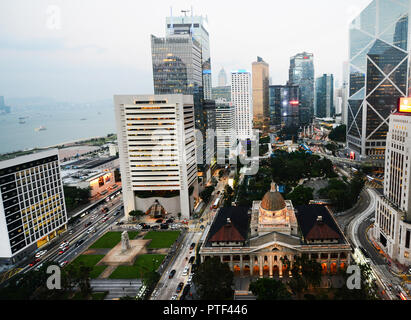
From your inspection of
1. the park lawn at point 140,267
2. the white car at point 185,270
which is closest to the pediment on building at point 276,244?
the white car at point 185,270

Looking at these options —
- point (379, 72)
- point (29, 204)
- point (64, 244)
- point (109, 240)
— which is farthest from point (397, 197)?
point (379, 72)

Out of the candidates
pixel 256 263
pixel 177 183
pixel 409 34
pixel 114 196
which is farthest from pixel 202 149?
pixel 409 34

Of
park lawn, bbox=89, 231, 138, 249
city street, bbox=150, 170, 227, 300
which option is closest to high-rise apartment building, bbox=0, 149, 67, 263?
park lawn, bbox=89, 231, 138, 249

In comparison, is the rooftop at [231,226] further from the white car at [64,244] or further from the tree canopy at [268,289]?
the white car at [64,244]

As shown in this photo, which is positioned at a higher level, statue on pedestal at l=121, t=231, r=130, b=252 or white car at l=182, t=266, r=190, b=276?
statue on pedestal at l=121, t=231, r=130, b=252

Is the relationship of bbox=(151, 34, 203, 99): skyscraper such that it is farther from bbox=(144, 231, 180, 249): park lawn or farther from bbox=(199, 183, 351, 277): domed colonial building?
bbox=(199, 183, 351, 277): domed colonial building

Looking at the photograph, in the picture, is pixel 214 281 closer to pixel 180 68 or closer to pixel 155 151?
pixel 155 151
